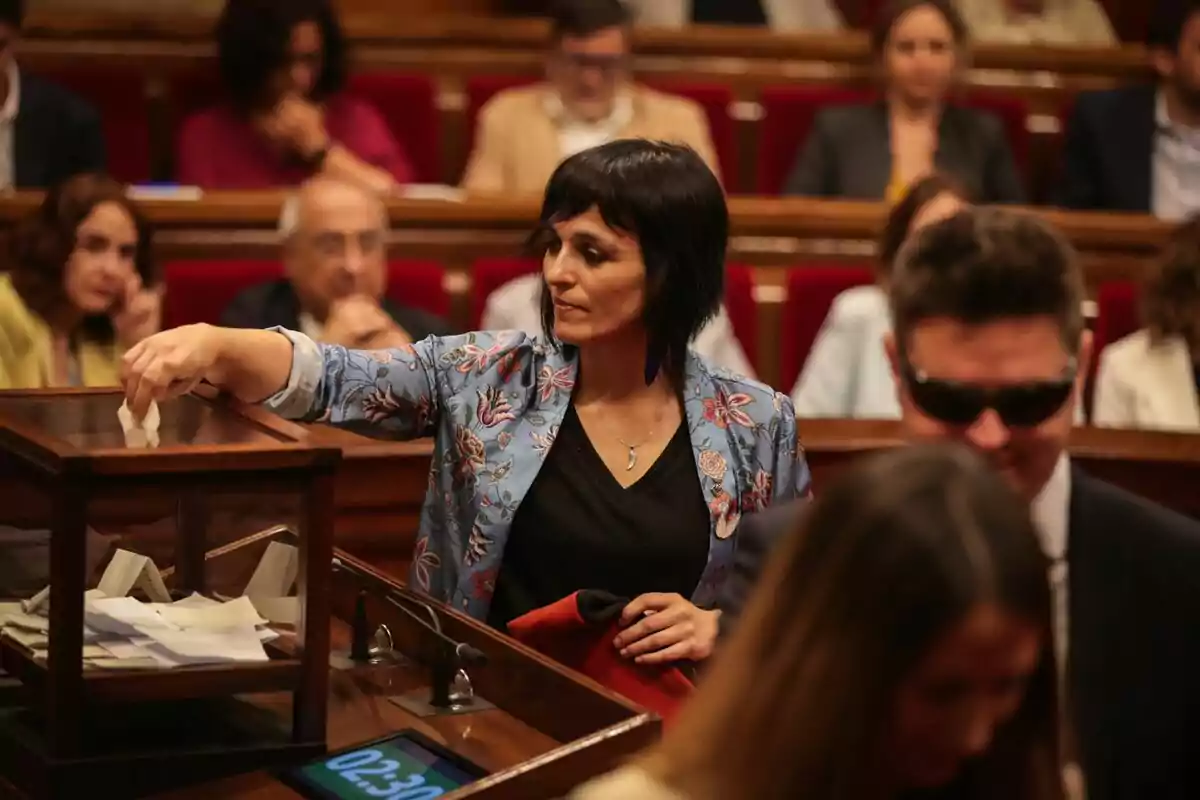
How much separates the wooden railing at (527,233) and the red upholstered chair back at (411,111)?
544 mm

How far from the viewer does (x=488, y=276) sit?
2418 millimetres

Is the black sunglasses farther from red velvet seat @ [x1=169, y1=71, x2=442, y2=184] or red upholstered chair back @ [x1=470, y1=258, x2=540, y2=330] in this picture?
red velvet seat @ [x1=169, y1=71, x2=442, y2=184]

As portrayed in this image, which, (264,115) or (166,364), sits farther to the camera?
(264,115)

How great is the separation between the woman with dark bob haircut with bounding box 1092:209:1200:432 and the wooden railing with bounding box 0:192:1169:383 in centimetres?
15

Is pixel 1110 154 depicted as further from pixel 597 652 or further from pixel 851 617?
pixel 851 617

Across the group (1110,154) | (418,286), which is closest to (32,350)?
(418,286)

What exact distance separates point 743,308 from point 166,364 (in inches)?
56.3

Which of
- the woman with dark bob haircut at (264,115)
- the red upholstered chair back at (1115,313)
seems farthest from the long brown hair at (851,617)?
the woman with dark bob haircut at (264,115)

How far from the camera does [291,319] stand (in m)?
2.24

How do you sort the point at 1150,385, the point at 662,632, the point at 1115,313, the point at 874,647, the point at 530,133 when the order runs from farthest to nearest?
the point at 530,133, the point at 1115,313, the point at 1150,385, the point at 662,632, the point at 874,647

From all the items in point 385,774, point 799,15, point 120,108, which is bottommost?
point 385,774

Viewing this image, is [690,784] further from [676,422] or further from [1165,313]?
[1165,313]

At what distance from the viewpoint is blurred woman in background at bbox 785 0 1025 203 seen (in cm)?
285

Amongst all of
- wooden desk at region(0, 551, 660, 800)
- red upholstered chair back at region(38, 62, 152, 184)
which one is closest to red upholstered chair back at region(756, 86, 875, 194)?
red upholstered chair back at region(38, 62, 152, 184)
